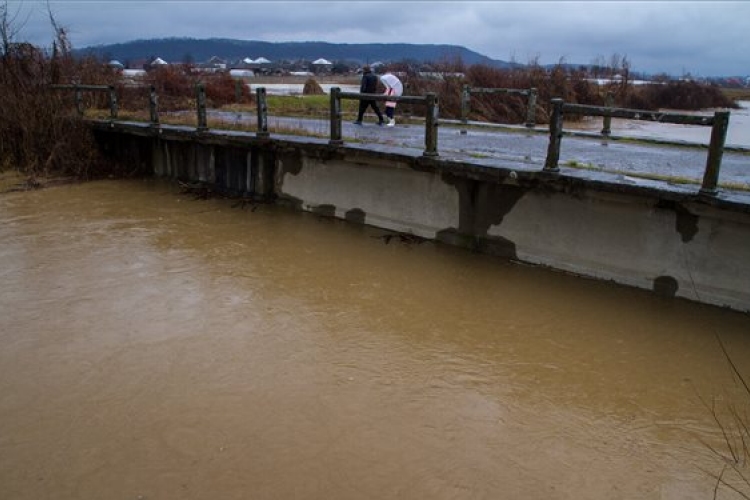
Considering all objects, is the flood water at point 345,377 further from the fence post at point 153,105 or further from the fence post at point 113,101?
the fence post at point 113,101

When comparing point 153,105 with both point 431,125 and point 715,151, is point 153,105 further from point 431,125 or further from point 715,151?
point 715,151

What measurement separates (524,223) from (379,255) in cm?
190

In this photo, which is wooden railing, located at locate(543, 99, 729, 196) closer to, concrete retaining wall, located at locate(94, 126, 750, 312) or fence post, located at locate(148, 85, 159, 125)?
concrete retaining wall, located at locate(94, 126, 750, 312)

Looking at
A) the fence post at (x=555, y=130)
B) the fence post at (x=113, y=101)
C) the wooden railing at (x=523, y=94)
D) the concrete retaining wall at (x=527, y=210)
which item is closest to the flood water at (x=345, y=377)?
the concrete retaining wall at (x=527, y=210)

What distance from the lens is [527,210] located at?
7707 mm

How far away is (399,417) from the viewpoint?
4.67 m

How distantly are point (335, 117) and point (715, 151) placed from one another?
16.7 ft

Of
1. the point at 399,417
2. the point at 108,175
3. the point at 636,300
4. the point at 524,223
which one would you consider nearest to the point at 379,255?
the point at 524,223

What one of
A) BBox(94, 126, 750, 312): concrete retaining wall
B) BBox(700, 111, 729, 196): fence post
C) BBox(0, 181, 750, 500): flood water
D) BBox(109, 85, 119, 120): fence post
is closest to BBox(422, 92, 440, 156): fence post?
BBox(94, 126, 750, 312): concrete retaining wall

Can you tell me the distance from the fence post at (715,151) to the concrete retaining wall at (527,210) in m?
0.14

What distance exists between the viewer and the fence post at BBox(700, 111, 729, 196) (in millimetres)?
5929

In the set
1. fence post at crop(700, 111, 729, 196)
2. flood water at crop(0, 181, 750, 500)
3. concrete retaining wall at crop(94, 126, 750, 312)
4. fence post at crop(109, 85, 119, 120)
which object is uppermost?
fence post at crop(109, 85, 119, 120)

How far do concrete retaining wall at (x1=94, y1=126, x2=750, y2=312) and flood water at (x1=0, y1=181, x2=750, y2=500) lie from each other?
1.00ft

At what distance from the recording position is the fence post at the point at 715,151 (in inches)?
233
